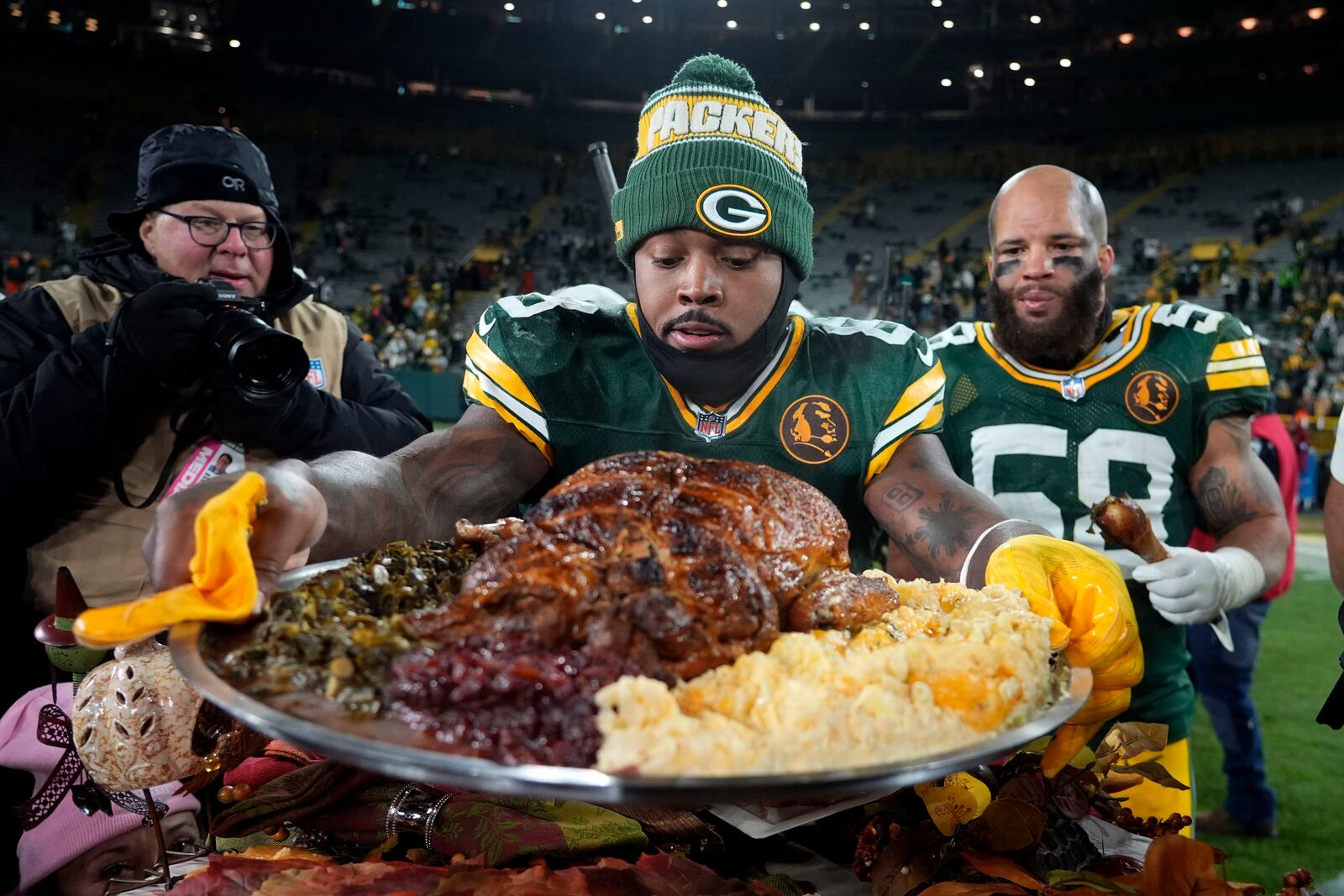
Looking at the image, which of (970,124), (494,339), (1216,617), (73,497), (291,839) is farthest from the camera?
(970,124)

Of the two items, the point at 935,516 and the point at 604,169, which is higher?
the point at 604,169

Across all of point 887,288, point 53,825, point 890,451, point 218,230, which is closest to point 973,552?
point 890,451

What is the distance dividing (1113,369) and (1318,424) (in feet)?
42.7

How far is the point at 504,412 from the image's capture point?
184 cm

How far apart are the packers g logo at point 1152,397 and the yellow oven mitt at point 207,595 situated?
7.81 feet

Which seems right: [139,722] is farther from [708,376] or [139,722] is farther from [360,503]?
[708,376]

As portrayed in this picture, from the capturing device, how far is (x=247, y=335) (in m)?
1.86

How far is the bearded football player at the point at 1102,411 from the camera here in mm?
2555

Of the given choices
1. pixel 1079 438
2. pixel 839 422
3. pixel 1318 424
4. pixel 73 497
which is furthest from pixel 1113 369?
pixel 1318 424

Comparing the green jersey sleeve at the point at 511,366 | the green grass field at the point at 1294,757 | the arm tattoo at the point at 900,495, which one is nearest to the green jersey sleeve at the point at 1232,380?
the green grass field at the point at 1294,757

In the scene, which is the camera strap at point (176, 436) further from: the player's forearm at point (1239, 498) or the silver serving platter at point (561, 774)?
the player's forearm at point (1239, 498)

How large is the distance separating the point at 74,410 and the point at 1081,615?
1.87 m

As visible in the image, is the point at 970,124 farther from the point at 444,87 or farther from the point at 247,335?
the point at 247,335

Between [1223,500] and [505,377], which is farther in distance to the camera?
[1223,500]
